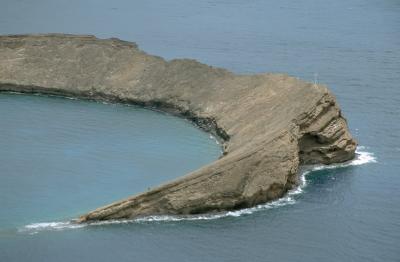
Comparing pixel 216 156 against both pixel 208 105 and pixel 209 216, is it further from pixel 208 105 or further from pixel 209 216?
pixel 209 216

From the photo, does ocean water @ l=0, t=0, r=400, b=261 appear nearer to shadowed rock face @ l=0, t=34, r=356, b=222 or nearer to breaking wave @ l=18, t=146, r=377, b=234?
breaking wave @ l=18, t=146, r=377, b=234

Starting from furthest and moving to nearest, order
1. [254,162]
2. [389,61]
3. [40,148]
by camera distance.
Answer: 1. [389,61]
2. [40,148]
3. [254,162]

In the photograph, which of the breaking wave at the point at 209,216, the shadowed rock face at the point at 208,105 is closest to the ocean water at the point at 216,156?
the breaking wave at the point at 209,216

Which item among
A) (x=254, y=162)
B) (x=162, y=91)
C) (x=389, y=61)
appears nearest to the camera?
(x=254, y=162)

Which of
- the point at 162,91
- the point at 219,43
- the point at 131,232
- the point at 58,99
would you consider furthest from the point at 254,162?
the point at 219,43

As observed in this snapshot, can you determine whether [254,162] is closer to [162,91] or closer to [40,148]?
[40,148]

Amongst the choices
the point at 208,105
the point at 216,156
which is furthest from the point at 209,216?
the point at 208,105
